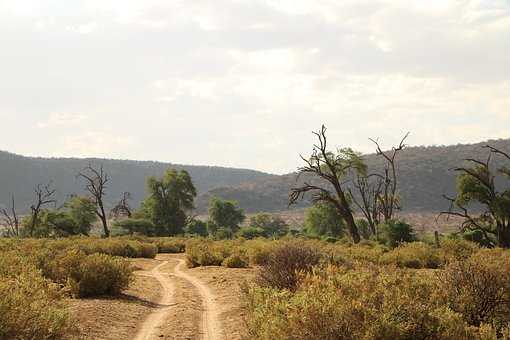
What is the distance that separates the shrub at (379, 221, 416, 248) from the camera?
132 ft

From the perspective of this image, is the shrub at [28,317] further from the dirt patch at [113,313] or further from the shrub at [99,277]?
the shrub at [99,277]

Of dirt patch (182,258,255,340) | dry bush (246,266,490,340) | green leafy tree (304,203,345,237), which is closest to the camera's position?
dry bush (246,266,490,340)

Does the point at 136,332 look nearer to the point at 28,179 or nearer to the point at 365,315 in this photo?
the point at 365,315

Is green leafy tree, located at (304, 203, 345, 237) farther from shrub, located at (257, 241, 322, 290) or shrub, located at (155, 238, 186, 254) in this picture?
shrub, located at (257, 241, 322, 290)

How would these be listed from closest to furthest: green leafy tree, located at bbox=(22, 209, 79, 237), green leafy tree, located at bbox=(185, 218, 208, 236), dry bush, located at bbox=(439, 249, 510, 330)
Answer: dry bush, located at bbox=(439, 249, 510, 330) → green leafy tree, located at bbox=(22, 209, 79, 237) → green leafy tree, located at bbox=(185, 218, 208, 236)

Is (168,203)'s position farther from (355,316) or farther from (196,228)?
(355,316)

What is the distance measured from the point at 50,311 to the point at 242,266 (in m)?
17.5

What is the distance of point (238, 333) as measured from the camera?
12680 mm

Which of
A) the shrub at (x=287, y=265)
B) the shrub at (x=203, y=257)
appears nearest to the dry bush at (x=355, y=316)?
the shrub at (x=287, y=265)

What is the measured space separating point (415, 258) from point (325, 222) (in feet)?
139

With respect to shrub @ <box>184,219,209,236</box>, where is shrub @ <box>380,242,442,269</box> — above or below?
above

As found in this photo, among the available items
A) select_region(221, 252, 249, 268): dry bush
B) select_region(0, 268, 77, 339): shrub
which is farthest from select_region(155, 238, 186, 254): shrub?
select_region(0, 268, 77, 339): shrub

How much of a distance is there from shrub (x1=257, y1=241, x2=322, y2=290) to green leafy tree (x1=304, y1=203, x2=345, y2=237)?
5095 cm

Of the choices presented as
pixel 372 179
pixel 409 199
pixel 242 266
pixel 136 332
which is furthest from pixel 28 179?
pixel 136 332
